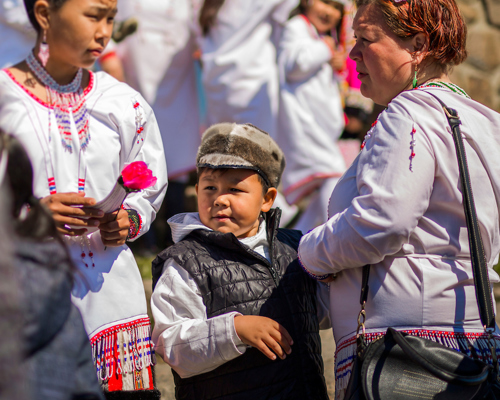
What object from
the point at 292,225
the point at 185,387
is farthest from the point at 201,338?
the point at 292,225

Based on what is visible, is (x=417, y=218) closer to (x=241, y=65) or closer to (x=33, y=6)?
(x=33, y=6)

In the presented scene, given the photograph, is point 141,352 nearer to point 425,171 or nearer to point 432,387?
point 432,387

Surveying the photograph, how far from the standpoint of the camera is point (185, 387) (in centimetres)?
199

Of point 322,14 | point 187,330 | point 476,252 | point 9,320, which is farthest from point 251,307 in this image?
point 322,14

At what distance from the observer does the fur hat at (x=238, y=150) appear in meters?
2.13

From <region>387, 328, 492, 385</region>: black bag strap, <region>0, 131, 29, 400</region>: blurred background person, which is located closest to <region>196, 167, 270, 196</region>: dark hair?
<region>387, 328, 492, 385</region>: black bag strap

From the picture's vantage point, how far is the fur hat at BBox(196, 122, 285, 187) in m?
2.13

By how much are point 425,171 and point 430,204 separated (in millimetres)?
111

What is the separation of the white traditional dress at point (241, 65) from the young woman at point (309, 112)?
124 millimetres

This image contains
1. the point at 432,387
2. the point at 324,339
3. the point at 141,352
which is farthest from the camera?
the point at 324,339

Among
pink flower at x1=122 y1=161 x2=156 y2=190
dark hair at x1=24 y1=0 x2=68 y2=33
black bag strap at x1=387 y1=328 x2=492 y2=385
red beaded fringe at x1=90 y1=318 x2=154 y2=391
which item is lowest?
red beaded fringe at x1=90 y1=318 x2=154 y2=391

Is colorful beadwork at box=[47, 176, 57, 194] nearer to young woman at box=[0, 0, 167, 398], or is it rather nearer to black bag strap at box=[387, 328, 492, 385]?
young woman at box=[0, 0, 167, 398]

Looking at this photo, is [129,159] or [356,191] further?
[129,159]

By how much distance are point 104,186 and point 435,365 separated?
1154mm
